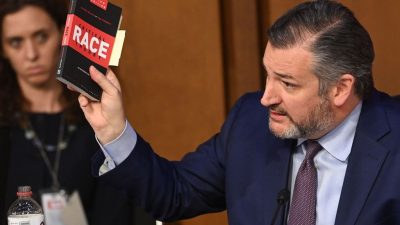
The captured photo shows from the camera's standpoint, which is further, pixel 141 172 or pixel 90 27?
pixel 141 172

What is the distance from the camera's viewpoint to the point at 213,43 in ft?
10.2

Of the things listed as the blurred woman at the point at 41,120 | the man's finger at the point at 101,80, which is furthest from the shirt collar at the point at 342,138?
the blurred woman at the point at 41,120

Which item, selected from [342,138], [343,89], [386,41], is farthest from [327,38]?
[386,41]

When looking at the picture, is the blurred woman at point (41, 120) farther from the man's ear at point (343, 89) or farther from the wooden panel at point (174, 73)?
the man's ear at point (343, 89)

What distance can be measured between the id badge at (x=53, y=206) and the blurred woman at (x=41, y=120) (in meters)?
0.10

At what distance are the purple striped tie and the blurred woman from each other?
1.12 m

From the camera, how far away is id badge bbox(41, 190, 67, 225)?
3035 millimetres

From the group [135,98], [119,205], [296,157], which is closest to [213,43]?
[135,98]

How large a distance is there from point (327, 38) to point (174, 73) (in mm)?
1120

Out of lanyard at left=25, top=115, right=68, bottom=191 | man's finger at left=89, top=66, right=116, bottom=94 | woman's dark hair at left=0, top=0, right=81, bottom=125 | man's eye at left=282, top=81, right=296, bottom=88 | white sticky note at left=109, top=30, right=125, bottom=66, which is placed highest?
white sticky note at left=109, top=30, right=125, bottom=66

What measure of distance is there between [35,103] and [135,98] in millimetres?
465

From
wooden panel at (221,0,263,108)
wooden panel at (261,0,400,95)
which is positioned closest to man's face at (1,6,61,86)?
wooden panel at (221,0,263,108)

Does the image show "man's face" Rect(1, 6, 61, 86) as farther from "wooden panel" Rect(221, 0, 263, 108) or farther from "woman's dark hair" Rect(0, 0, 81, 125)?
"wooden panel" Rect(221, 0, 263, 108)

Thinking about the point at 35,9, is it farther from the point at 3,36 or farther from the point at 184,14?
the point at 184,14
